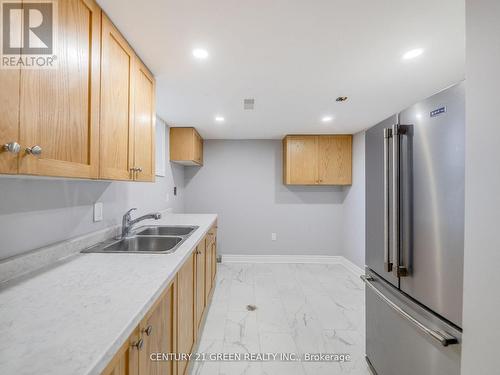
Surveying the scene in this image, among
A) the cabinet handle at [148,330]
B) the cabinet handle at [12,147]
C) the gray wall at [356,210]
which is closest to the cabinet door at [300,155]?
the gray wall at [356,210]

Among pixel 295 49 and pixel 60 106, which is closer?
pixel 60 106

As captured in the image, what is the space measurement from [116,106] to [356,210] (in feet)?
11.4

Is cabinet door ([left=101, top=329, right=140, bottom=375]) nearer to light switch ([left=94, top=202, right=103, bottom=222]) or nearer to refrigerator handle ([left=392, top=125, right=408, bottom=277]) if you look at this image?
light switch ([left=94, top=202, right=103, bottom=222])

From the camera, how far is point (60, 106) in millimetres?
860

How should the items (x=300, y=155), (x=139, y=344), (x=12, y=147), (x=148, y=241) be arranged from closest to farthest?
(x=12, y=147)
(x=139, y=344)
(x=148, y=241)
(x=300, y=155)

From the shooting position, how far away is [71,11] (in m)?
0.93

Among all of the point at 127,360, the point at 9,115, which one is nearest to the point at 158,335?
the point at 127,360

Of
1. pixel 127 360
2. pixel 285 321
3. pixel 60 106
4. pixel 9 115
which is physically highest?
pixel 60 106

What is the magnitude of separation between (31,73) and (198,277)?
1593 millimetres

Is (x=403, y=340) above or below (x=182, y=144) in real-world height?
below

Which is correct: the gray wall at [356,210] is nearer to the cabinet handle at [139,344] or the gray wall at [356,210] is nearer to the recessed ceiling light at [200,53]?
the recessed ceiling light at [200,53]

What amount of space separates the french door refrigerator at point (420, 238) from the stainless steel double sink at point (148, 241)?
4.42ft

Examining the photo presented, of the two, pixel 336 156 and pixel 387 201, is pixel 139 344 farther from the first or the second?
pixel 336 156

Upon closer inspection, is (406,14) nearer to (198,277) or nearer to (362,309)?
(198,277)
